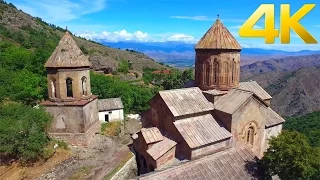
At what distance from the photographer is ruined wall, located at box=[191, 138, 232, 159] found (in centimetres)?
1244

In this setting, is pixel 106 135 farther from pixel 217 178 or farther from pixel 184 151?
pixel 217 178

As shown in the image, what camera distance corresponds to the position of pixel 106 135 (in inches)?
695

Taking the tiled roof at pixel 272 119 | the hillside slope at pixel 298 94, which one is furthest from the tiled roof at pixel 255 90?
the hillside slope at pixel 298 94

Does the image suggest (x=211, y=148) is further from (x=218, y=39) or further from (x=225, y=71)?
(x=218, y=39)

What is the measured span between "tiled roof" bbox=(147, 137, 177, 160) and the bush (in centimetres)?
570

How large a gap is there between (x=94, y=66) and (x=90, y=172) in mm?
34563

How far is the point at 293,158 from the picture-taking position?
11.3 metres

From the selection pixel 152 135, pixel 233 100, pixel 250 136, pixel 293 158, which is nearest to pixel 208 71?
pixel 233 100

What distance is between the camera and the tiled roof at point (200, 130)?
12.5 meters

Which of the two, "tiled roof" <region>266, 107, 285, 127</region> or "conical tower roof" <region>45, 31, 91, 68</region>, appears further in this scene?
"tiled roof" <region>266, 107, 285, 127</region>

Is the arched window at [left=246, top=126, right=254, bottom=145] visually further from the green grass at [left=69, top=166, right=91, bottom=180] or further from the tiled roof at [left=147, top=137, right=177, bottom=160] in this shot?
the green grass at [left=69, top=166, right=91, bottom=180]

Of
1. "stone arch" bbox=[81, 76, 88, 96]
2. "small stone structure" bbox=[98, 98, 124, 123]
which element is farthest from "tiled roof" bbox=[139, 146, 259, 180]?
"small stone structure" bbox=[98, 98, 124, 123]

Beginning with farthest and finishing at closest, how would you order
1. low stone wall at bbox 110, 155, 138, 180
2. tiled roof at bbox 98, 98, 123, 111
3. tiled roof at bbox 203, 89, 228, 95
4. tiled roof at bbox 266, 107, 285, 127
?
tiled roof at bbox 98, 98, 123, 111 < tiled roof at bbox 266, 107, 285, 127 < tiled roof at bbox 203, 89, 228, 95 < low stone wall at bbox 110, 155, 138, 180

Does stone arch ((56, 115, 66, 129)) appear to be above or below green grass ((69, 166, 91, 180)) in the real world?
above
